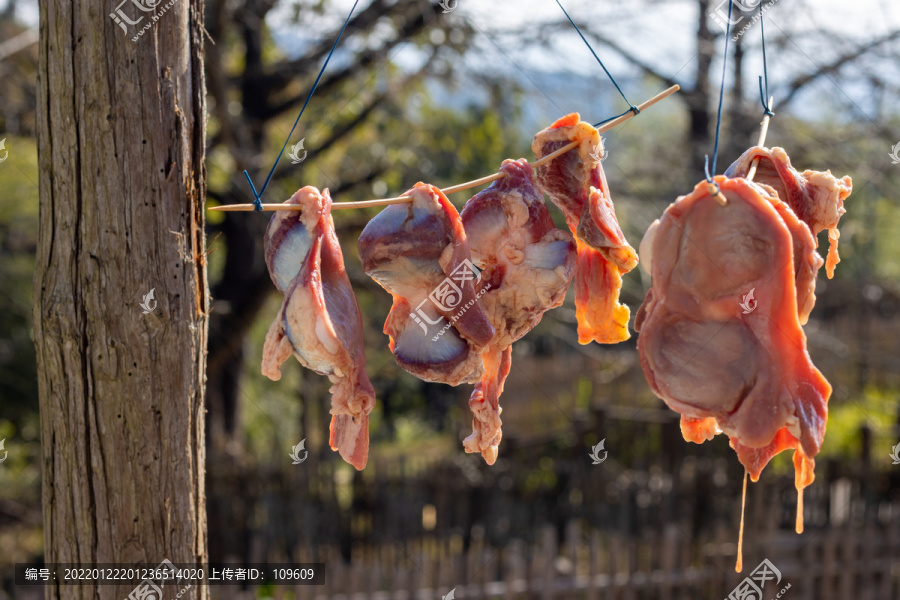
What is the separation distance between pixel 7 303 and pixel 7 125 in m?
5.23

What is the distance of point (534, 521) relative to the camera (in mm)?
8234

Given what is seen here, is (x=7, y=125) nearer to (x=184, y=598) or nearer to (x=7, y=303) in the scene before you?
(x=7, y=303)

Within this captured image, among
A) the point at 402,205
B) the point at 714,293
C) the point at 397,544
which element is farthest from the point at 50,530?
the point at 397,544

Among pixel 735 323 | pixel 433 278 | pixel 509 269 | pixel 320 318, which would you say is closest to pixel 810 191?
pixel 735 323

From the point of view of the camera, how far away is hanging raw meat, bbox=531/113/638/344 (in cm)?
229

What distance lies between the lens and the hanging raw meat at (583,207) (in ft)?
7.50

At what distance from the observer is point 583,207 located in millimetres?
2234

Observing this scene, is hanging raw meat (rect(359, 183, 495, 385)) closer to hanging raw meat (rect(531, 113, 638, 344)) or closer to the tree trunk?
hanging raw meat (rect(531, 113, 638, 344))

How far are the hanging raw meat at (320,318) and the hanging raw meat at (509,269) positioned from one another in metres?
0.37

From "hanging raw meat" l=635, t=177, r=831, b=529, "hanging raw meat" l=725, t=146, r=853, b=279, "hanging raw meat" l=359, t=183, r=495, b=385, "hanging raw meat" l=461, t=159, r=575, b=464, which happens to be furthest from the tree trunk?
"hanging raw meat" l=725, t=146, r=853, b=279

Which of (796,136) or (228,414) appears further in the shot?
(228,414)

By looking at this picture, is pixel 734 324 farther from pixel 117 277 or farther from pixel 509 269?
pixel 117 277

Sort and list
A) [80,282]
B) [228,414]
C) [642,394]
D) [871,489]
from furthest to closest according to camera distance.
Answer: [642,394]
[228,414]
[871,489]
[80,282]

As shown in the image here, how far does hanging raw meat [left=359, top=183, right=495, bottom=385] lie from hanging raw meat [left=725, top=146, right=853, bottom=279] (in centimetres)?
88
